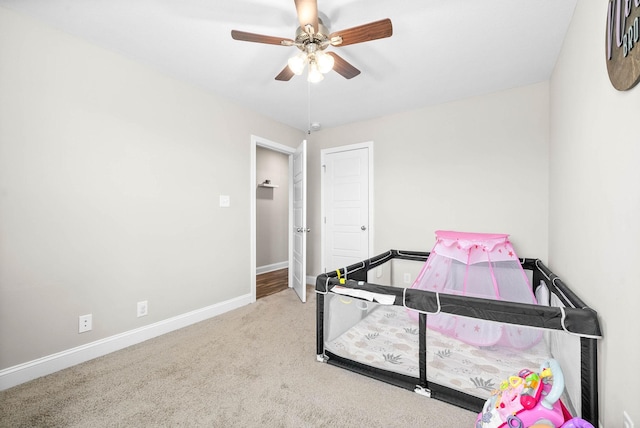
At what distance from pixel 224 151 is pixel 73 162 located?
1.26m

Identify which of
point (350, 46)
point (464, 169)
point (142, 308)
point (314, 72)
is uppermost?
point (350, 46)

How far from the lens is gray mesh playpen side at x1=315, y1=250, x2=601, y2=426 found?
1.18m

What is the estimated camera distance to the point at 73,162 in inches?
73.8

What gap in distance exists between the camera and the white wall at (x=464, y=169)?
258 centimetres

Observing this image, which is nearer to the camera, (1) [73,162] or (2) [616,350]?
(2) [616,350]

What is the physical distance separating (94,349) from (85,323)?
Result: 207 millimetres

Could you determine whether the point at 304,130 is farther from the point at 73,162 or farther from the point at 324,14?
the point at 73,162

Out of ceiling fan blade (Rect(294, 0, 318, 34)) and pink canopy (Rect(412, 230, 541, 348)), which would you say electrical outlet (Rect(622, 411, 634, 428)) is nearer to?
pink canopy (Rect(412, 230, 541, 348))

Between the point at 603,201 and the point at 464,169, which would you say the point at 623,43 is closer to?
the point at 603,201

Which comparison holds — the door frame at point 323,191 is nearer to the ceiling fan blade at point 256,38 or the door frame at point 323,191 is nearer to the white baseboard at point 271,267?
the white baseboard at point 271,267

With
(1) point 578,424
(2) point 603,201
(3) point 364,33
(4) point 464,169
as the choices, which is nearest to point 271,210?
(4) point 464,169

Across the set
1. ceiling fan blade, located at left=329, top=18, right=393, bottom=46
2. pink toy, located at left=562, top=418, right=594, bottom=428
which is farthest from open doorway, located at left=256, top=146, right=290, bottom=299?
pink toy, located at left=562, top=418, right=594, bottom=428

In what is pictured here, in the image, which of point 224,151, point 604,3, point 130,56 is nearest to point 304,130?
point 224,151

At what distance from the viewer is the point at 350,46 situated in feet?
6.45
